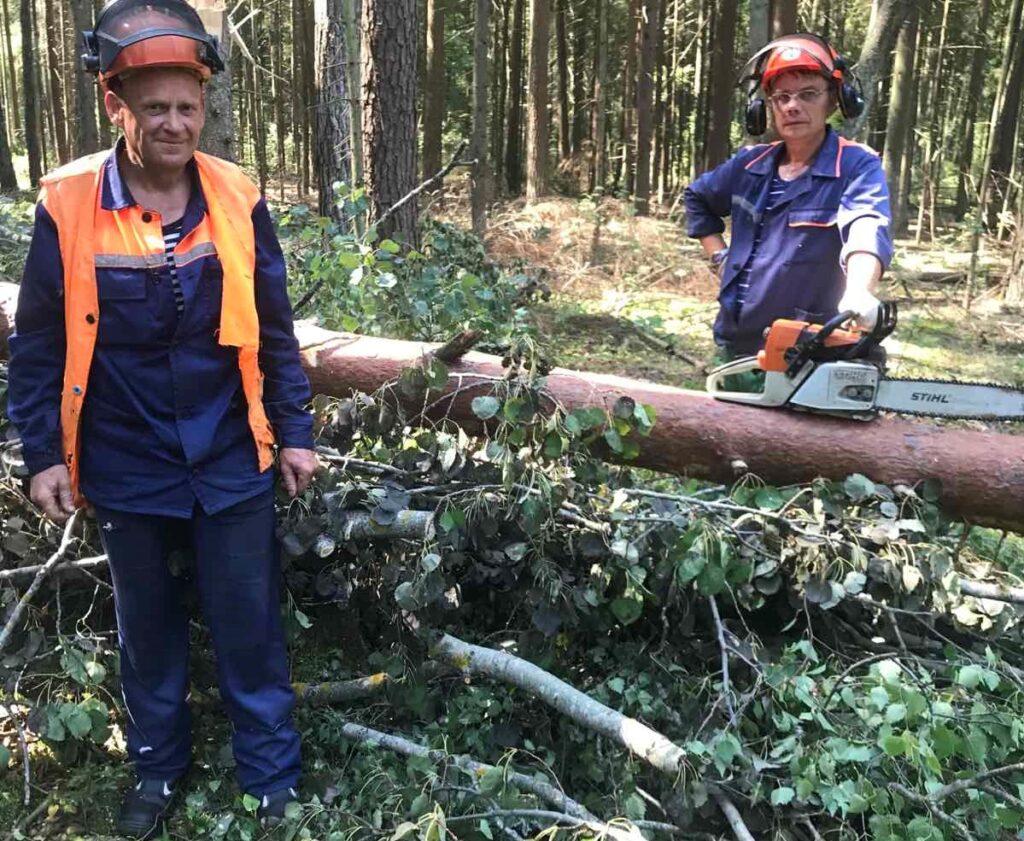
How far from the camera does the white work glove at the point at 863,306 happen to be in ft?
8.95

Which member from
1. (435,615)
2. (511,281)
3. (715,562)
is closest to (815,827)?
(715,562)

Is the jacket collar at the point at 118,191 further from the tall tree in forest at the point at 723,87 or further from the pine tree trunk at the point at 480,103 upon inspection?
the tall tree in forest at the point at 723,87

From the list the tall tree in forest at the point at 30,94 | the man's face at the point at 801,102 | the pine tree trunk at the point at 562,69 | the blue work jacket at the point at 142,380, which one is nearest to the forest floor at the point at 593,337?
the blue work jacket at the point at 142,380

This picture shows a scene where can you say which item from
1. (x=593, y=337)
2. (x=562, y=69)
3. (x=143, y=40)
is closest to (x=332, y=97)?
(x=593, y=337)

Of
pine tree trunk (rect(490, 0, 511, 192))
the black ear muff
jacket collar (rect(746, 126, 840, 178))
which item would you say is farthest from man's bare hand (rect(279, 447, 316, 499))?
pine tree trunk (rect(490, 0, 511, 192))

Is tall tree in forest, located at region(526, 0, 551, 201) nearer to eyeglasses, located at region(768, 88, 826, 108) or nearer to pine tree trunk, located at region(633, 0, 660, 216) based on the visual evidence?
pine tree trunk, located at region(633, 0, 660, 216)

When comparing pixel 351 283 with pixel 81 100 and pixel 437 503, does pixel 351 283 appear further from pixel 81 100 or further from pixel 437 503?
pixel 81 100

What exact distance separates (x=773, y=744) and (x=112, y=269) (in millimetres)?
2090

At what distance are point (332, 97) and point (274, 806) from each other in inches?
235

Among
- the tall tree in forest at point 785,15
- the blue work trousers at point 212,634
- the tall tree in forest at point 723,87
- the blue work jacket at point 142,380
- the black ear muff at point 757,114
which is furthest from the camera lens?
the tall tree in forest at point 723,87

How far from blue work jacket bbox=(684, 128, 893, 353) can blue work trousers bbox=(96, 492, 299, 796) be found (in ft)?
6.48

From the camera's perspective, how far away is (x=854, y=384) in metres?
2.91

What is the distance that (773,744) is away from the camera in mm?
2275

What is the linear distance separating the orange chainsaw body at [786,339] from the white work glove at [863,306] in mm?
62
